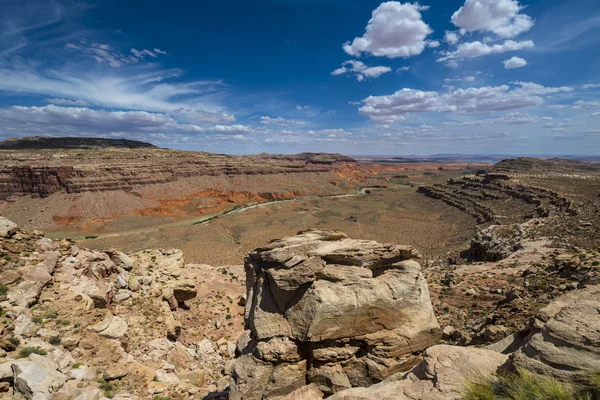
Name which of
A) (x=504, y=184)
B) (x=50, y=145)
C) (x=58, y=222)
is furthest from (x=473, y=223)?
(x=50, y=145)

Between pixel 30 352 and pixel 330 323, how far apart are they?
1158 centimetres

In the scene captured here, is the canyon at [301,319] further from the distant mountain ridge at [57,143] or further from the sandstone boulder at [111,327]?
the distant mountain ridge at [57,143]

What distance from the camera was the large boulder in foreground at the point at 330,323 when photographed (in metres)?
10.2

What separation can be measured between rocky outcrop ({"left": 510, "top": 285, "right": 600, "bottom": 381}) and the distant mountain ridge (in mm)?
168356

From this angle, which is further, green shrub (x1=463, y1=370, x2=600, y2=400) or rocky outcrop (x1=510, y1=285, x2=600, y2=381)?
rocky outcrop (x1=510, y1=285, x2=600, y2=381)

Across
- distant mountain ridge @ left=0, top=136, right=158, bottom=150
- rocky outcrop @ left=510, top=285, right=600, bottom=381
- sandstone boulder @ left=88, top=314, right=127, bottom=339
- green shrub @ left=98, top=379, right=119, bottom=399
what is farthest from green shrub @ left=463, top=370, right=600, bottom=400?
distant mountain ridge @ left=0, top=136, right=158, bottom=150

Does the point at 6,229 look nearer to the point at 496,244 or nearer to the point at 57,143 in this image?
the point at 496,244

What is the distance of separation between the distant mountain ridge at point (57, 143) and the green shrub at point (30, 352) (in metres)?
155

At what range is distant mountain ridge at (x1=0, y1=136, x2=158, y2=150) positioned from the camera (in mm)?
127875

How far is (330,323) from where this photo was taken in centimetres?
1027

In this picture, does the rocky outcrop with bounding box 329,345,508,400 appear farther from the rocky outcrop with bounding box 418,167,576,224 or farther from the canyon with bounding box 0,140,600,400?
the rocky outcrop with bounding box 418,167,576,224

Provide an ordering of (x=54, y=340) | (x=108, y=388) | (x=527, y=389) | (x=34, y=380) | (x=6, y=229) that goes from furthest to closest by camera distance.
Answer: (x=6, y=229), (x=54, y=340), (x=108, y=388), (x=34, y=380), (x=527, y=389)

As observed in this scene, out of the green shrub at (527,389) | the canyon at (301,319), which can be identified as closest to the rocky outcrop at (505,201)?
A: the canyon at (301,319)

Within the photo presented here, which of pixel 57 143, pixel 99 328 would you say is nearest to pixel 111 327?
pixel 99 328
